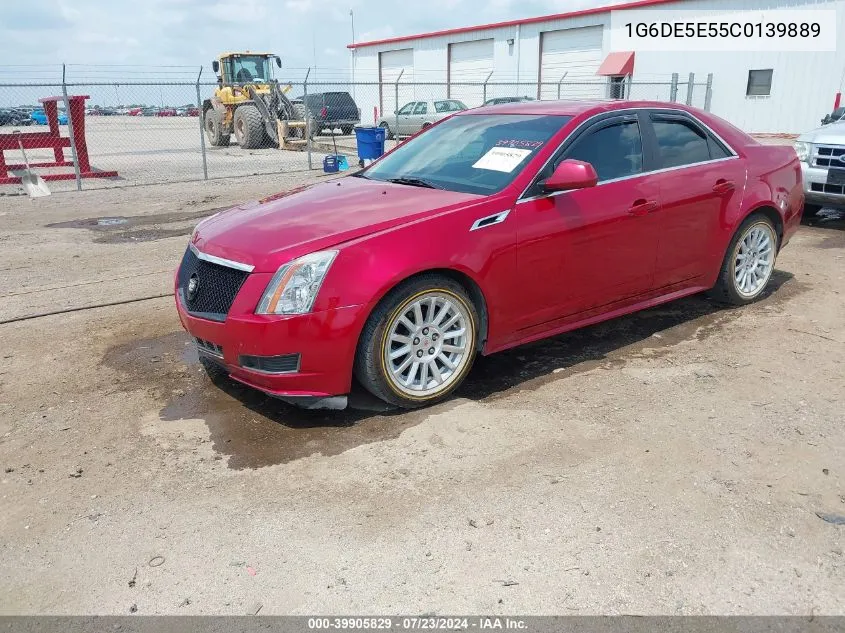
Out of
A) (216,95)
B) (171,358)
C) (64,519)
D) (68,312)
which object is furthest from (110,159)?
(64,519)

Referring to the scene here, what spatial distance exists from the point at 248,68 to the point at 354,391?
22.1 meters

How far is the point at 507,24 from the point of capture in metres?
32.4

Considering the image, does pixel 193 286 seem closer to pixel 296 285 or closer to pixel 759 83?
pixel 296 285

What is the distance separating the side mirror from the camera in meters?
4.05

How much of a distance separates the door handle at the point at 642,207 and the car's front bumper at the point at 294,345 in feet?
6.58

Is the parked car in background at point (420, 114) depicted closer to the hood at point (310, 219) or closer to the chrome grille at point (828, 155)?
the chrome grille at point (828, 155)

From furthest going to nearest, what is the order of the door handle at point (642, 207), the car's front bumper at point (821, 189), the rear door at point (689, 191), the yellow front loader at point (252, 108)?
the yellow front loader at point (252, 108), the car's front bumper at point (821, 189), the rear door at point (689, 191), the door handle at point (642, 207)

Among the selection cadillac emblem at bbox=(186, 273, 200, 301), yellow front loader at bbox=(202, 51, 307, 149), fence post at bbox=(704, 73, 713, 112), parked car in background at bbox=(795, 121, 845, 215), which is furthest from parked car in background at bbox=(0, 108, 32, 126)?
cadillac emblem at bbox=(186, 273, 200, 301)

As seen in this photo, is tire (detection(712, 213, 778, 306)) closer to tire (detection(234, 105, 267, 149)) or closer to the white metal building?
the white metal building

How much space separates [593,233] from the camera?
438cm

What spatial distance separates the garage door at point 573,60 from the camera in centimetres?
2911

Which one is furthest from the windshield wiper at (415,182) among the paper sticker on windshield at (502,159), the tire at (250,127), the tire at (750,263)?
the tire at (250,127)

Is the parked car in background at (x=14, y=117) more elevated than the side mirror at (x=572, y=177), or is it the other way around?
the parked car in background at (x=14, y=117)

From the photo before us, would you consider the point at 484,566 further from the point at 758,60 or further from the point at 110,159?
the point at 758,60
